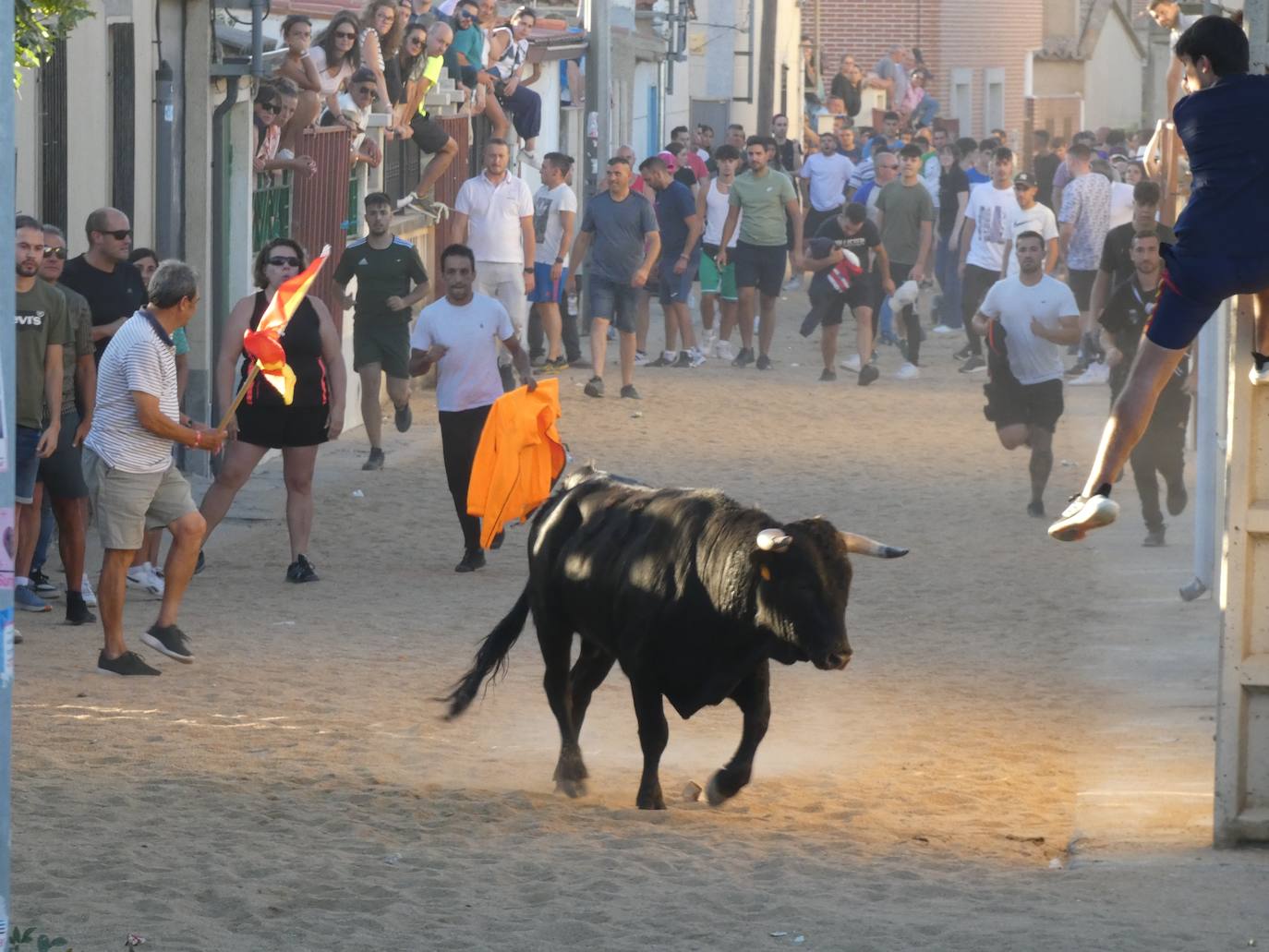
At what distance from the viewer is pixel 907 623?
1116 centimetres

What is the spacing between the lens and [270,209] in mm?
15961

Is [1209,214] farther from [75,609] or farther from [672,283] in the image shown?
[672,283]

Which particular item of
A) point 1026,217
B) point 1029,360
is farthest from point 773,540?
point 1026,217

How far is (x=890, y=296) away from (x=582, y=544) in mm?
13578

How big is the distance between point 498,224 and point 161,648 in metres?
9.12

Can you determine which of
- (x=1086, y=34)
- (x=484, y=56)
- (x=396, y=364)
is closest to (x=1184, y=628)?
(x=396, y=364)

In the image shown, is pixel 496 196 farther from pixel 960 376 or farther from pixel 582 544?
pixel 582 544

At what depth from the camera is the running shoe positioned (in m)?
6.37

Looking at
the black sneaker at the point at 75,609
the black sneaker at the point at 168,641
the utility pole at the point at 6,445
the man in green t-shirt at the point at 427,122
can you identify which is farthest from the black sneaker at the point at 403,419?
the utility pole at the point at 6,445

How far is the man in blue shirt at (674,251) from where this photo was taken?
2125 cm

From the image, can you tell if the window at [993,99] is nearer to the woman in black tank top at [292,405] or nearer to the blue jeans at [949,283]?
the blue jeans at [949,283]

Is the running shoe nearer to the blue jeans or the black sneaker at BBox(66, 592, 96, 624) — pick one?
the black sneaker at BBox(66, 592, 96, 624)

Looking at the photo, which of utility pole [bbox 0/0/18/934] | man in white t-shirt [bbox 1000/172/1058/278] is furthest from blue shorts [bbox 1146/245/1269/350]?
man in white t-shirt [bbox 1000/172/1058/278]

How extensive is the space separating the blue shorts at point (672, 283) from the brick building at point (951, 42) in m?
35.2
